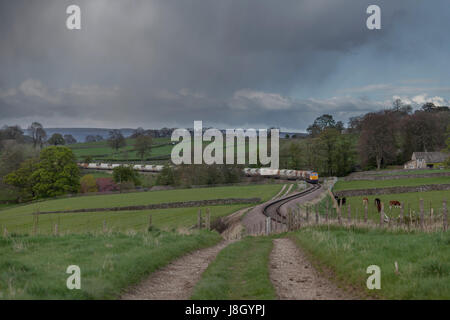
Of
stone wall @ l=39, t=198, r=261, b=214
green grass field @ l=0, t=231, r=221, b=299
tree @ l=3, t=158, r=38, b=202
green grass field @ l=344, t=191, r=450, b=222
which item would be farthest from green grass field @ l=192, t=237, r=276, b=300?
tree @ l=3, t=158, r=38, b=202

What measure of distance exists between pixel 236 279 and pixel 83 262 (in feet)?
14.6

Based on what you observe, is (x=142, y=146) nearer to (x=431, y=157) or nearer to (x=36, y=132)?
(x=36, y=132)

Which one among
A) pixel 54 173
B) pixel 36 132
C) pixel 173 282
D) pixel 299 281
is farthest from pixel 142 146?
pixel 299 281

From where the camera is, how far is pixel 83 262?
36.4ft

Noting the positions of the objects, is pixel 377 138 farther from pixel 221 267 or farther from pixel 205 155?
pixel 221 267

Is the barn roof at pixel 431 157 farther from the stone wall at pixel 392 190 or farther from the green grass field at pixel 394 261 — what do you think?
the green grass field at pixel 394 261

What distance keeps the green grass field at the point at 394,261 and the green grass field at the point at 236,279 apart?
6.73ft

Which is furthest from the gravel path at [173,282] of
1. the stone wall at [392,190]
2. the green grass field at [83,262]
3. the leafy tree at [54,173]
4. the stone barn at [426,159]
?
the stone barn at [426,159]

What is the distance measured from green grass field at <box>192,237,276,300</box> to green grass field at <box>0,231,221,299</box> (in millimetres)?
1840

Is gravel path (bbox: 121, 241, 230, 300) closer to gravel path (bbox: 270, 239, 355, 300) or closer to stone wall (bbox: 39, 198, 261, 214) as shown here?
gravel path (bbox: 270, 239, 355, 300)

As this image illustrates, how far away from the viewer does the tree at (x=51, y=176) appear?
7575cm

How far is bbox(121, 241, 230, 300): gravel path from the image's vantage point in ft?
29.8
